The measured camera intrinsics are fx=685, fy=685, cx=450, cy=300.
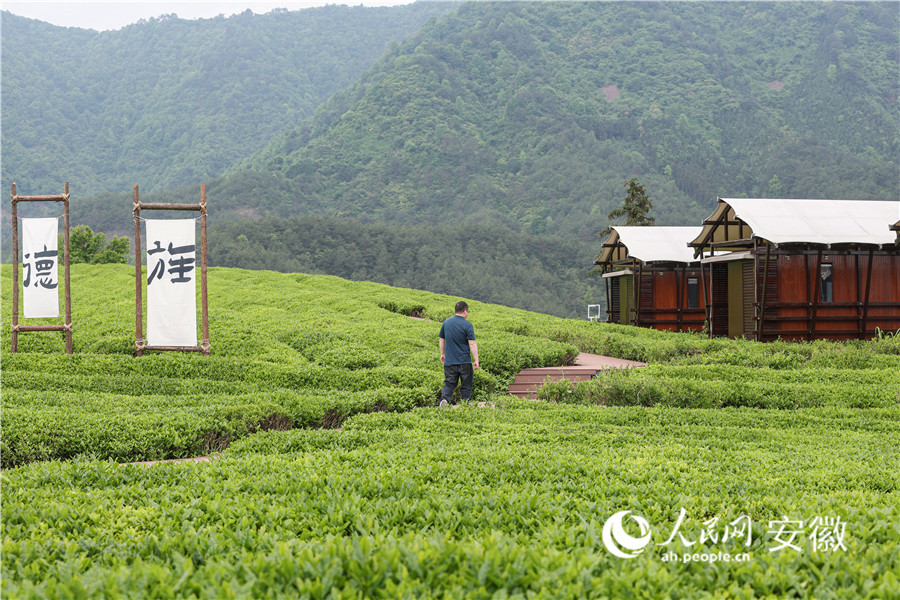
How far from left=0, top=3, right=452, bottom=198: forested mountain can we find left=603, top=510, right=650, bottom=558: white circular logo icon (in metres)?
104

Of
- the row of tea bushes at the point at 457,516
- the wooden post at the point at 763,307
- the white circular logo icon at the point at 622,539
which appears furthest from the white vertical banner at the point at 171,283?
the wooden post at the point at 763,307

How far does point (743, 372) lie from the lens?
13031mm

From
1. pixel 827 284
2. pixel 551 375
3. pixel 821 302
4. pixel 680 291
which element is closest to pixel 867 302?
pixel 827 284

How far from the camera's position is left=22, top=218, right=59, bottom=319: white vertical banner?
1369cm

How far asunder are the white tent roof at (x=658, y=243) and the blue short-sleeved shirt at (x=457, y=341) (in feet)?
54.3

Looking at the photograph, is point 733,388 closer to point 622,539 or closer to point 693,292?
point 622,539

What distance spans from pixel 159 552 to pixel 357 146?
10221cm

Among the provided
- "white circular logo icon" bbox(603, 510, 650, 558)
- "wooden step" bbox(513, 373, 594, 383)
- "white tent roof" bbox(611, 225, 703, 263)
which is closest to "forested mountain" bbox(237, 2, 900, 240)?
"white tent roof" bbox(611, 225, 703, 263)

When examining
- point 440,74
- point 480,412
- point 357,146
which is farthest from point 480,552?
point 440,74

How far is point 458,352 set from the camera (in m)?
11.5

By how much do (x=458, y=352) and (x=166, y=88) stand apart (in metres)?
147

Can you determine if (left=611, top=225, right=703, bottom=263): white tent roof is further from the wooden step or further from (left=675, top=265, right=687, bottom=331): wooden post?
the wooden step

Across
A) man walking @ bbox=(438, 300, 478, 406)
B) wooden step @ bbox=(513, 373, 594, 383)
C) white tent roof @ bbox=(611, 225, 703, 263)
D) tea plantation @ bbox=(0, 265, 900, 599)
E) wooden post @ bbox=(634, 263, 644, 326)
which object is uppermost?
white tent roof @ bbox=(611, 225, 703, 263)

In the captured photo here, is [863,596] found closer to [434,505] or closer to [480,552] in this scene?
[480,552]
